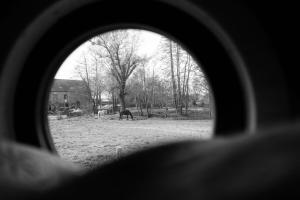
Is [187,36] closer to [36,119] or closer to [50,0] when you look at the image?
[50,0]

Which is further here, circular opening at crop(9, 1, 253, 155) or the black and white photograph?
circular opening at crop(9, 1, 253, 155)

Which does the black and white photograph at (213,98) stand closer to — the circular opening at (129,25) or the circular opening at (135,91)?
the circular opening at (129,25)

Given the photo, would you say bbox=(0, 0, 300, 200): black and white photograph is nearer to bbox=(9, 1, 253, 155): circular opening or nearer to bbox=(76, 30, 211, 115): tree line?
bbox=(9, 1, 253, 155): circular opening

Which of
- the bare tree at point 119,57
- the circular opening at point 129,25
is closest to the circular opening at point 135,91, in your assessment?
the bare tree at point 119,57

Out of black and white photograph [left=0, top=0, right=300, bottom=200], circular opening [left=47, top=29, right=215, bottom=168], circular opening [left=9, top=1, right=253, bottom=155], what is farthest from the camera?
circular opening [left=47, top=29, right=215, bottom=168]

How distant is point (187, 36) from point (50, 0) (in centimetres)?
154

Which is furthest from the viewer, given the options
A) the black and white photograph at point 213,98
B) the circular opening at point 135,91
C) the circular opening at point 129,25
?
the circular opening at point 135,91

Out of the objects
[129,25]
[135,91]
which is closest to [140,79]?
[135,91]

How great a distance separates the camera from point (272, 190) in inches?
21.8

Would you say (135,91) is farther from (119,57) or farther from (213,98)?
(213,98)

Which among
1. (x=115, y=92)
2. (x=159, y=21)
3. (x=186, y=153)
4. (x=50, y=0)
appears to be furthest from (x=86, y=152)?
(x=115, y=92)

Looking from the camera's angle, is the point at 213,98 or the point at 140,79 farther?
the point at 140,79

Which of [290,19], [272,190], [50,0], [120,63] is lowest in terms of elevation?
[272,190]

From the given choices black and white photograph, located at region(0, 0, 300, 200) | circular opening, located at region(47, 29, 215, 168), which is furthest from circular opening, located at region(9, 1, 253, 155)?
circular opening, located at region(47, 29, 215, 168)
